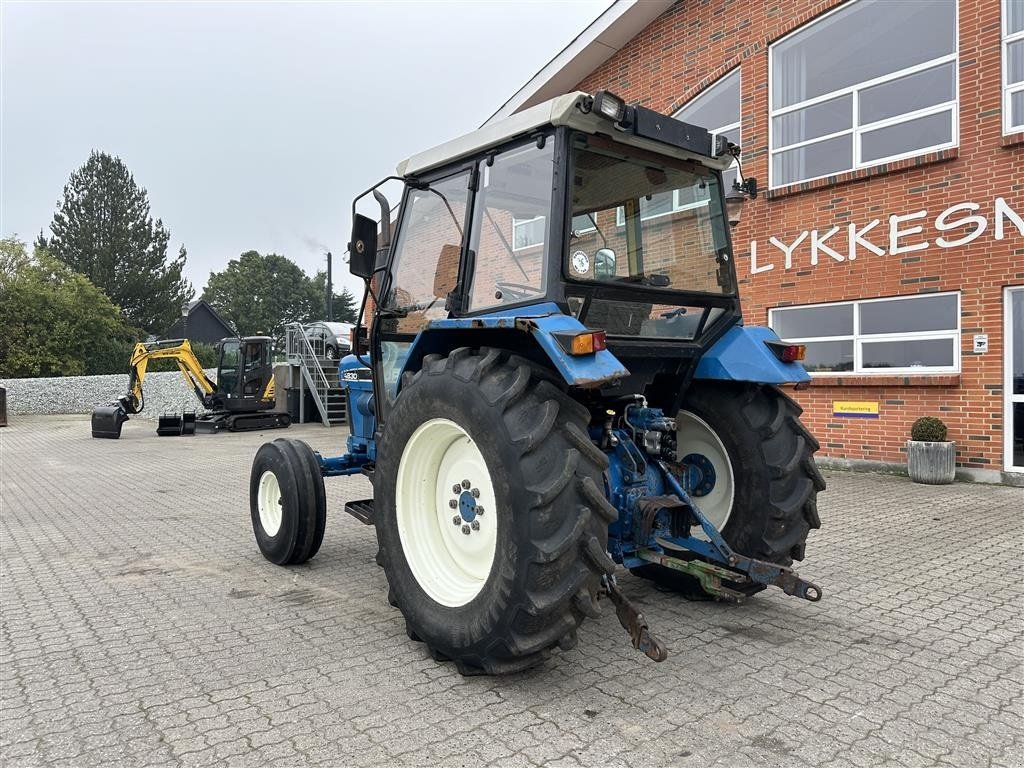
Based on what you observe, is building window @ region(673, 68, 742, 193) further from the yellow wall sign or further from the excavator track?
the excavator track

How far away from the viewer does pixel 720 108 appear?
11.4 metres

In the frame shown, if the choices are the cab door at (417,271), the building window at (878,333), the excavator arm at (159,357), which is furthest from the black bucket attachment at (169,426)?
the cab door at (417,271)

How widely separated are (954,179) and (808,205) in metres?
1.80

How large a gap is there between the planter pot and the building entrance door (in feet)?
1.92

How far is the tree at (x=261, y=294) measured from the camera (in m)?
61.4

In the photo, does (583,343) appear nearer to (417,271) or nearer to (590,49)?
(417,271)

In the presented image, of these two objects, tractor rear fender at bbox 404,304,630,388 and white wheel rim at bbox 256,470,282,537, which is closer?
tractor rear fender at bbox 404,304,630,388

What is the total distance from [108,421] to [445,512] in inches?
678

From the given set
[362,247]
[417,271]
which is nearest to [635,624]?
[417,271]

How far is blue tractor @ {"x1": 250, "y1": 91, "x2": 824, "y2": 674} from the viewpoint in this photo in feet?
9.39

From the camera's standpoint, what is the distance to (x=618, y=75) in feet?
41.4

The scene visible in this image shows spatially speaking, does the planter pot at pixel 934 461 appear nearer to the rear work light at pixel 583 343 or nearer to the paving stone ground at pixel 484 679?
the paving stone ground at pixel 484 679

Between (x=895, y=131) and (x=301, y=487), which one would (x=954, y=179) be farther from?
(x=301, y=487)

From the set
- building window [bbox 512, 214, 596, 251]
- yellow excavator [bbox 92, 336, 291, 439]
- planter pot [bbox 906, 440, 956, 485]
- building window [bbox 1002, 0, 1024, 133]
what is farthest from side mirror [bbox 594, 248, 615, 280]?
yellow excavator [bbox 92, 336, 291, 439]
